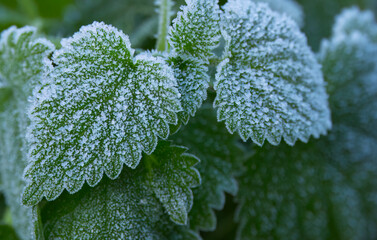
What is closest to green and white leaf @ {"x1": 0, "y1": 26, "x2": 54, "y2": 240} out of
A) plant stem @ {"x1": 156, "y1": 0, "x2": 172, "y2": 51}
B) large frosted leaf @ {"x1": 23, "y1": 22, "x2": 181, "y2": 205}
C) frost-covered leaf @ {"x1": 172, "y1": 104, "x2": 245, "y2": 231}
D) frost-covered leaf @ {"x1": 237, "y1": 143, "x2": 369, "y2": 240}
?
large frosted leaf @ {"x1": 23, "y1": 22, "x2": 181, "y2": 205}

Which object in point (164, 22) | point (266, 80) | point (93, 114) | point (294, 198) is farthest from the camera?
point (294, 198)

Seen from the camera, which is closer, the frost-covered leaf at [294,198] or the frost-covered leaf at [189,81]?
the frost-covered leaf at [189,81]

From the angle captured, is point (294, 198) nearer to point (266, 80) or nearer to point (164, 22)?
point (266, 80)

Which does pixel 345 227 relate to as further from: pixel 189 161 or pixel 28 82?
pixel 28 82

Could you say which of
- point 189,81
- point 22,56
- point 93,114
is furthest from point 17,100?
point 189,81

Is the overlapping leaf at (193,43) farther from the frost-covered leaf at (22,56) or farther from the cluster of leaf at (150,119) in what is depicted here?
the frost-covered leaf at (22,56)

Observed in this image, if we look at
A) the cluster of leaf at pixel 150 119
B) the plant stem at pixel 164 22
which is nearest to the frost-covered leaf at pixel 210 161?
the cluster of leaf at pixel 150 119

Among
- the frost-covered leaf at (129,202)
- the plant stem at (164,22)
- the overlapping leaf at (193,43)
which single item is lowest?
the frost-covered leaf at (129,202)
